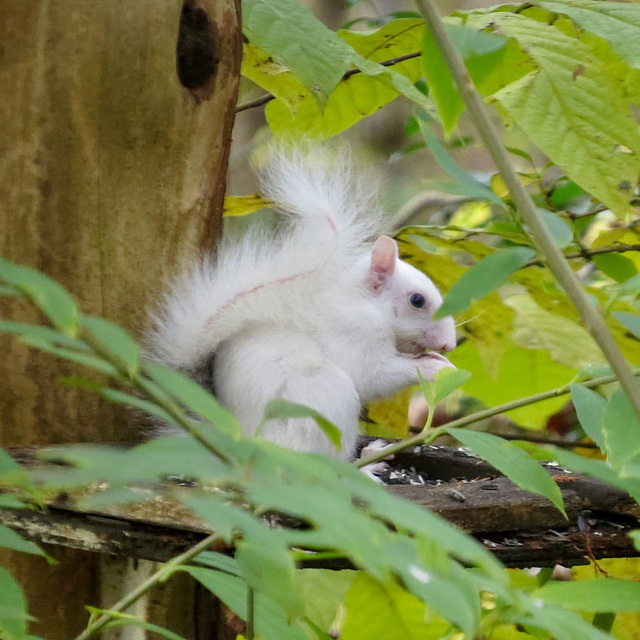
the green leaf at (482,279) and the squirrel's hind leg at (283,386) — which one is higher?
the green leaf at (482,279)

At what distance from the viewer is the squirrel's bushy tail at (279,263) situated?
907mm

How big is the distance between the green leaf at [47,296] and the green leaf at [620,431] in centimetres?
29

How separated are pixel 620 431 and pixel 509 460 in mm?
68

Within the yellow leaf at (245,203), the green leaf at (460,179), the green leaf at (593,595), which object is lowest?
the green leaf at (593,595)

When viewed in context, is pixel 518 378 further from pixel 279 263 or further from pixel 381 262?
pixel 279 263

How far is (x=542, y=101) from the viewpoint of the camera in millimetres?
734

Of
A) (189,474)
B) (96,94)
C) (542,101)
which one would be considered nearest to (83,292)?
(96,94)

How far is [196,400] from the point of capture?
0.95 ft

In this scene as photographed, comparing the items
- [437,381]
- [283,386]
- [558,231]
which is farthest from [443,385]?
[283,386]

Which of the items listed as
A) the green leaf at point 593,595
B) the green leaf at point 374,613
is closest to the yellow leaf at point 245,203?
the green leaf at point 374,613

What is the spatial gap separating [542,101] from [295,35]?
23 centimetres

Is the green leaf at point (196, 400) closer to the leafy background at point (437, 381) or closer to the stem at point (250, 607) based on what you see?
the leafy background at point (437, 381)

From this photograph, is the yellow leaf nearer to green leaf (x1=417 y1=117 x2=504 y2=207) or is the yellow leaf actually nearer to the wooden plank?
the wooden plank

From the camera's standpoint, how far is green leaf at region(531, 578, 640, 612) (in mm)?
368
